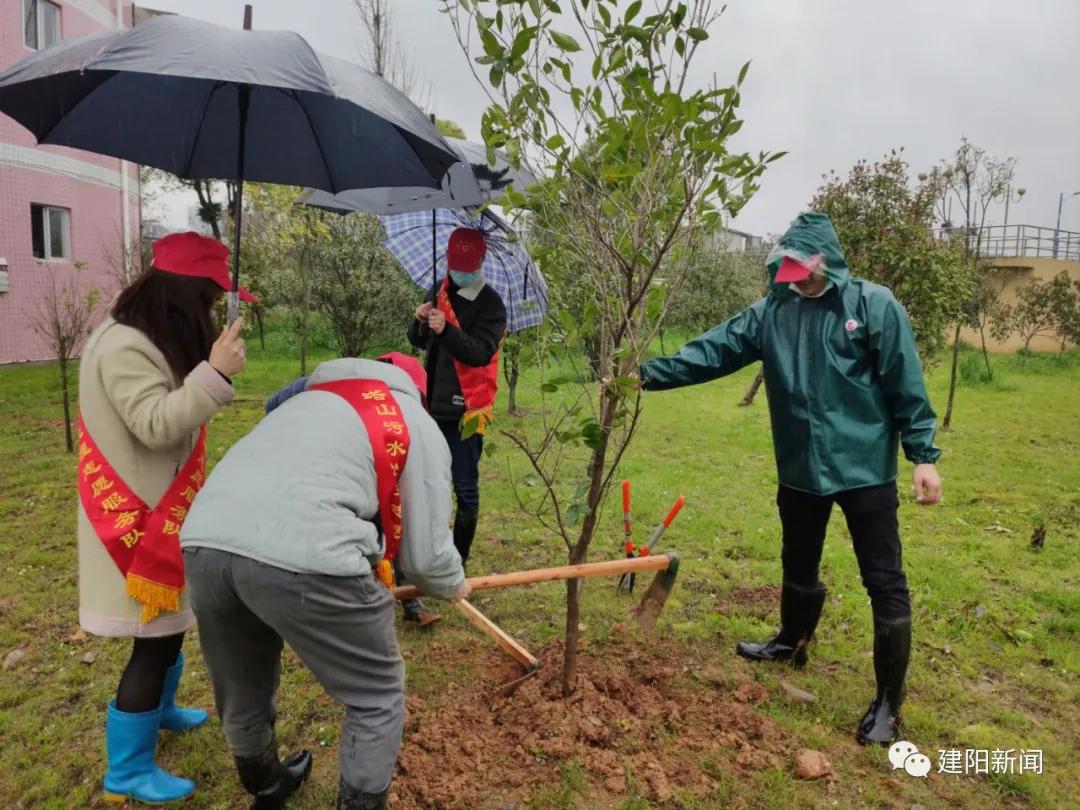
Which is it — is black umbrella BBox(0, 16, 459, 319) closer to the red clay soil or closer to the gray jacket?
the gray jacket

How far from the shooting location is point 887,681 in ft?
10.3

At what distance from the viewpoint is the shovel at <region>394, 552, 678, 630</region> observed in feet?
8.98

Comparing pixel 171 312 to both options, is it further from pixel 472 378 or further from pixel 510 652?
pixel 510 652

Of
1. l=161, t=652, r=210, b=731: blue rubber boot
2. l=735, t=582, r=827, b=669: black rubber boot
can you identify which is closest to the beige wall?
l=735, t=582, r=827, b=669: black rubber boot

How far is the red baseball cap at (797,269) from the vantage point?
301cm

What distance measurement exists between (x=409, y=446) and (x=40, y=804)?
1990 mm

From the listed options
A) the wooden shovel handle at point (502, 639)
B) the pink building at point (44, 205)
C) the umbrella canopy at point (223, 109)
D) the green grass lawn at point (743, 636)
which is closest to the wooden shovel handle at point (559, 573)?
the wooden shovel handle at point (502, 639)

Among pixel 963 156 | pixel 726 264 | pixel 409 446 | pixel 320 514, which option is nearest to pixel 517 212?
pixel 409 446

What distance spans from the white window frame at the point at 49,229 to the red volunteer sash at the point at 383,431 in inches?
618

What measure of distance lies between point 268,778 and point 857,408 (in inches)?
103

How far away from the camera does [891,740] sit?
3.07 metres

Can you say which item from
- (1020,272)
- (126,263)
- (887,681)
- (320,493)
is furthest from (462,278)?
(1020,272)

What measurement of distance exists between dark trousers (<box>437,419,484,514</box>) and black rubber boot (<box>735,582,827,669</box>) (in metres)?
1.64

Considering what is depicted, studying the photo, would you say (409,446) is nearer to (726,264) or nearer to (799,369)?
(799,369)
